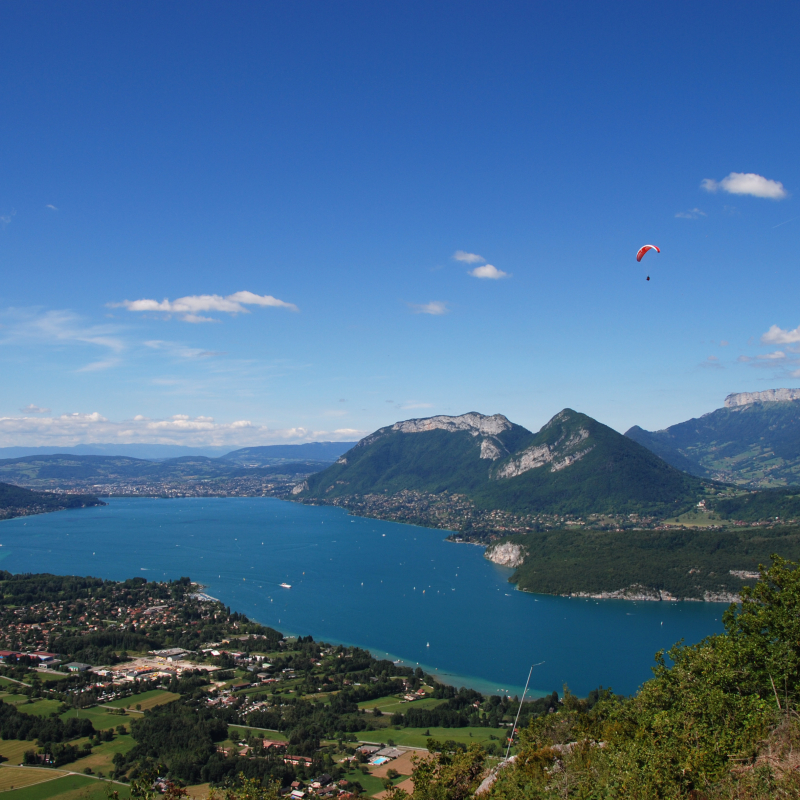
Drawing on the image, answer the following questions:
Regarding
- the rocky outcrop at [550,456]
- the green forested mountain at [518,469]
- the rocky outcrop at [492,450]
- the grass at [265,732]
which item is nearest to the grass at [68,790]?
the grass at [265,732]

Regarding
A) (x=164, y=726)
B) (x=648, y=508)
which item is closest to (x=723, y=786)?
(x=164, y=726)

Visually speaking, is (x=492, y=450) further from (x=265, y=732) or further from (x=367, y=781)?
(x=367, y=781)

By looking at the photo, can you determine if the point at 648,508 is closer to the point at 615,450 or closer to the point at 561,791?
the point at 615,450

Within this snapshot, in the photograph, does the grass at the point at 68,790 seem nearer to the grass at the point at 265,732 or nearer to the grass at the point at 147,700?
the grass at the point at 265,732

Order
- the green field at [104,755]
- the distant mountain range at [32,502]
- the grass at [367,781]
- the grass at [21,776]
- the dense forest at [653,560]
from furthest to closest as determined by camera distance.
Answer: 1. the distant mountain range at [32,502]
2. the dense forest at [653,560]
3. the green field at [104,755]
4. the grass at [21,776]
5. the grass at [367,781]

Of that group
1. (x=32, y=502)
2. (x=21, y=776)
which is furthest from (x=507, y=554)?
(x=32, y=502)
